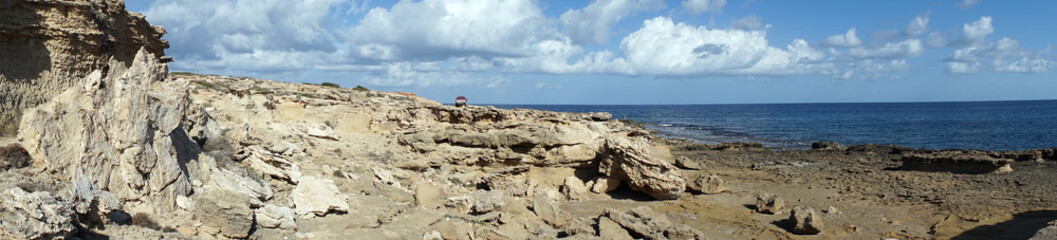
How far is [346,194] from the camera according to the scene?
1078 cm

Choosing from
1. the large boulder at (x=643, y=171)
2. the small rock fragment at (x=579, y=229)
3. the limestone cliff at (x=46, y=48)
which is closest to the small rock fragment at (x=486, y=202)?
the small rock fragment at (x=579, y=229)

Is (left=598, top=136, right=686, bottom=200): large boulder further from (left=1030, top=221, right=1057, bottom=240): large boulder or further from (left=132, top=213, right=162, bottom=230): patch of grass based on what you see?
Answer: (left=132, top=213, right=162, bottom=230): patch of grass

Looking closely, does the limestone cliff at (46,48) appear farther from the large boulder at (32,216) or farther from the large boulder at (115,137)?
the large boulder at (32,216)

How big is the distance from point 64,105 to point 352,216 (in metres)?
4.09

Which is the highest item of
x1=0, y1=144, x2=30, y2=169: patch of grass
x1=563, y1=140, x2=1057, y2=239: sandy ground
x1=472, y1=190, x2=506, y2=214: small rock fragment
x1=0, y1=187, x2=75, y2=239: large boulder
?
x1=0, y1=144, x2=30, y2=169: patch of grass

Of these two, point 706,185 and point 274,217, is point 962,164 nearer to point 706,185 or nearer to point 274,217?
point 706,185

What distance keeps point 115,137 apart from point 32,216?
2.55 metres

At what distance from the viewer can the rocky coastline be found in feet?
24.6

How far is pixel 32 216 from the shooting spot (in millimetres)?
5586

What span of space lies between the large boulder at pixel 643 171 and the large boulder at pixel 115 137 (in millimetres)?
9473

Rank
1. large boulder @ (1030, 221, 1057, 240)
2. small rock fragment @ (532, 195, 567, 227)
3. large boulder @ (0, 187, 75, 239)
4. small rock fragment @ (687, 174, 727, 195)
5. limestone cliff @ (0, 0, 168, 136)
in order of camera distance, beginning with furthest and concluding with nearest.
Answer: small rock fragment @ (687, 174, 727, 195) → small rock fragment @ (532, 195, 567, 227) → large boulder @ (1030, 221, 1057, 240) → limestone cliff @ (0, 0, 168, 136) → large boulder @ (0, 187, 75, 239)

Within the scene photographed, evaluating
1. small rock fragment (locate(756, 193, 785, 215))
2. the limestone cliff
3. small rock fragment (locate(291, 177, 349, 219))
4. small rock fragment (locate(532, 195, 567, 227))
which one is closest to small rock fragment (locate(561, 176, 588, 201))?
small rock fragment (locate(532, 195, 567, 227))

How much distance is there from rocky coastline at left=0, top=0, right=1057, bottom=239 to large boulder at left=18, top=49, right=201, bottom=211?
0.9 inches

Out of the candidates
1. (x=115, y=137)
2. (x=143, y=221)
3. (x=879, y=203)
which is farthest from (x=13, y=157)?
(x=879, y=203)
